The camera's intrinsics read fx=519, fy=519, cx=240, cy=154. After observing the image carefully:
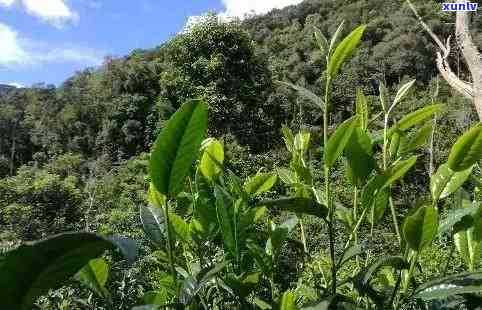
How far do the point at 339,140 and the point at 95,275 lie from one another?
1.01ft

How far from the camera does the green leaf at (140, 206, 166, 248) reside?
0.62 m

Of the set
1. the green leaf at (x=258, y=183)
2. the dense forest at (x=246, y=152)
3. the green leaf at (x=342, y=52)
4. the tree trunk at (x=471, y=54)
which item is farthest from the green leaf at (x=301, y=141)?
the tree trunk at (x=471, y=54)

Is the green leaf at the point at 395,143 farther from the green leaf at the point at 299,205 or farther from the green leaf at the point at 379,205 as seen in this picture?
the green leaf at the point at 299,205

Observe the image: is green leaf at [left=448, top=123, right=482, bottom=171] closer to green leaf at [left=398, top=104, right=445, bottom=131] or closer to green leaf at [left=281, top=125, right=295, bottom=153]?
green leaf at [left=398, top=104, right=445, bottom=131]

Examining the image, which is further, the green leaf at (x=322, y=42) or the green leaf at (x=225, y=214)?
the green leaf at (x=322, y=42)

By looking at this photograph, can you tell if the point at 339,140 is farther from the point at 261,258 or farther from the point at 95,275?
the point at 95,275

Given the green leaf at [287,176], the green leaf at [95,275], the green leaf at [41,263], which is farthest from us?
the green leaf at [287,176]

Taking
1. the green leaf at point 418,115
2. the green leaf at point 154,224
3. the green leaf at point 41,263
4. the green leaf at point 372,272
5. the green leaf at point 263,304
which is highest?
the green leaf at point 418,115

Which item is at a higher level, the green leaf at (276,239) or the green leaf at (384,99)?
the green leaf at (384,99)

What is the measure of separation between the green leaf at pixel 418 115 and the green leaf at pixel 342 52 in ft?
0.40

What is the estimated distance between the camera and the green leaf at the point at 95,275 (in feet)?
1.88

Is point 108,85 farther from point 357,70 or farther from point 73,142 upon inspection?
point 357,70

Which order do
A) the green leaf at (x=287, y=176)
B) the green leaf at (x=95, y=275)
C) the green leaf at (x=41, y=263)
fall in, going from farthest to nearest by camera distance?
the green leaf at (x=287, y=176) → the green leaf at (x=95, y=275) → the green leaf at (x=41, y=263)

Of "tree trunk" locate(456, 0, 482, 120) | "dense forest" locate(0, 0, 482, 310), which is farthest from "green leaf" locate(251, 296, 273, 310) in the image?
"tree trunk" locate(456, 0, 482, 120)
